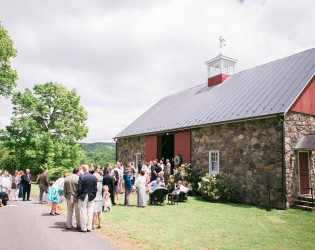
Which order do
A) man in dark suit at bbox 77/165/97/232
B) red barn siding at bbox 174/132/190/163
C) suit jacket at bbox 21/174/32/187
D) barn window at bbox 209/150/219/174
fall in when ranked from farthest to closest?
red barn siding at bbox 174/132/190/163 → barn window at bbox 209/150/219/174 → suit jacket at bbox 21/174/32/187 → man in dark suit at bbox 77/165/97/232

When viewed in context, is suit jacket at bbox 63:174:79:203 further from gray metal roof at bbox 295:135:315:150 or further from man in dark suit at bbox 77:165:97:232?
gray metal roof at bbox 295:135:315:150

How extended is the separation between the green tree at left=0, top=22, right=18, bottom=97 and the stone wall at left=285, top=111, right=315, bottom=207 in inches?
769

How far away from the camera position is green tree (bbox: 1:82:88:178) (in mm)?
27250

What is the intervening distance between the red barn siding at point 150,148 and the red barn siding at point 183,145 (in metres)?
2.58

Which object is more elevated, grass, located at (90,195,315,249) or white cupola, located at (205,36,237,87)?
white cupola, located at (205,36,237,87)

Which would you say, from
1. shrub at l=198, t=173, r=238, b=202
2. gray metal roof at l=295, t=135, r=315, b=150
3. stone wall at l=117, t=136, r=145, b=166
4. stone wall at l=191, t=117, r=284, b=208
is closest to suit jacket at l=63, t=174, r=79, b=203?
shrub at l=198, t=173, r=238, b=202

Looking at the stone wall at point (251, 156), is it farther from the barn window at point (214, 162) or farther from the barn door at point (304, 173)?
the barn door at point (304, 173)

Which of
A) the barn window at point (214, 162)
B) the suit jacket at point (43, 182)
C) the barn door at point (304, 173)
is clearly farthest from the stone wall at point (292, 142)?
the suit jacket at point (43, 182)

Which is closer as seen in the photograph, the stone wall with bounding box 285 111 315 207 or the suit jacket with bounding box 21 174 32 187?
the stone wall with bounding box 285 111 315 207

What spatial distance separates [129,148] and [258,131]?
43.5 ft

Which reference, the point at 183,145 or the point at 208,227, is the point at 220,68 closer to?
the point at 183,145

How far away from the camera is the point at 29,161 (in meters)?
27.5

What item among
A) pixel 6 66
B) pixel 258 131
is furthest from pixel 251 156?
pixel 6 66

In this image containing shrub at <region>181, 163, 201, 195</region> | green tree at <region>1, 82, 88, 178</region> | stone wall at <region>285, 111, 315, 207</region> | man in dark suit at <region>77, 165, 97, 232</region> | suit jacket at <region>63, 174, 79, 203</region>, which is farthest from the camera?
green tree at <region>1, 82, 88, 178</region>
